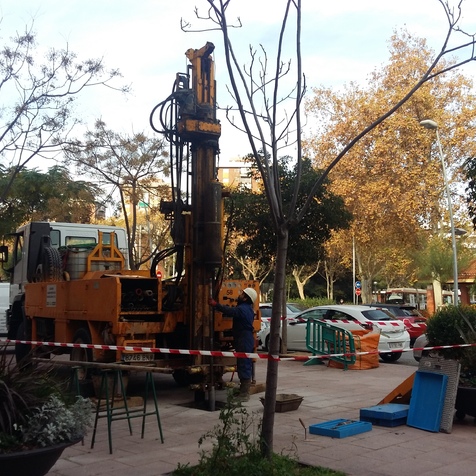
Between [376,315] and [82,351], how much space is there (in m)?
8.97

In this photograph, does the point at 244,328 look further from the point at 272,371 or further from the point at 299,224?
the point at 299,224

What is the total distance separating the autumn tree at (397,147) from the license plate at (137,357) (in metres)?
24.8

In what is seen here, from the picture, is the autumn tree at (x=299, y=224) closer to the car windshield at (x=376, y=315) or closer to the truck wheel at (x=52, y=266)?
the car windshield at (x=376, y=315)

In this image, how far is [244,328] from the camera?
10.0 metres

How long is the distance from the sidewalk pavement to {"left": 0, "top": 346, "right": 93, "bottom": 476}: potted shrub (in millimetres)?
1513

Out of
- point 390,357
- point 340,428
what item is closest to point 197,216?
point 340,428

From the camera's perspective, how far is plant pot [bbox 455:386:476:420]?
27.1ft

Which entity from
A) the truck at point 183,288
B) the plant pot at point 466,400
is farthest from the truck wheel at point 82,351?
the plant pot at point 466,400

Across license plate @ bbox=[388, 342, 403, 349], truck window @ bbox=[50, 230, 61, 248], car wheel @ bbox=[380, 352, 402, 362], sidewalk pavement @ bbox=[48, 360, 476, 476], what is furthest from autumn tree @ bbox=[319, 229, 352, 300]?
sidewalk pavement @ bbox=[48, 360, 476, 476]

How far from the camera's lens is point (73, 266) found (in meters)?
12.3

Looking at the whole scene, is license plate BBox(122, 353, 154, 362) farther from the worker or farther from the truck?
the worker

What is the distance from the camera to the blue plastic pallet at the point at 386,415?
8297 millimetres

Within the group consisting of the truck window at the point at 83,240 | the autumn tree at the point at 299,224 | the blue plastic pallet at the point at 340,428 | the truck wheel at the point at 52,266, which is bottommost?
the blue plastic pallet at the point at 340,428

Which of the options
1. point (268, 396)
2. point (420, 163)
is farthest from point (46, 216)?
point (268, 396)
